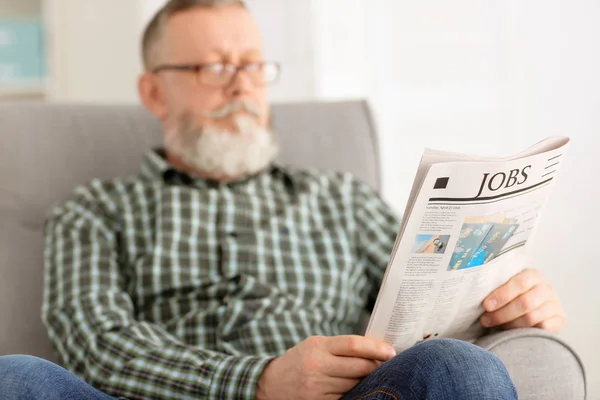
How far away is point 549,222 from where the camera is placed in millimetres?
1807

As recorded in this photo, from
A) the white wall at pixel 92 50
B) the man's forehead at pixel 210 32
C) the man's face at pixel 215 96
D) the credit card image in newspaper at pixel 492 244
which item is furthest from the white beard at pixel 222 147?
the white wall at pixel 92 50

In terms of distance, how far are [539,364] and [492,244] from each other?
0.18m

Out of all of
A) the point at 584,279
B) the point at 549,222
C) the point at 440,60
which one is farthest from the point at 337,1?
the point at 584,279

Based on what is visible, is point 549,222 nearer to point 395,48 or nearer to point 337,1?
point 395,48

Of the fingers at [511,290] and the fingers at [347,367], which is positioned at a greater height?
the fingers at [511,290]

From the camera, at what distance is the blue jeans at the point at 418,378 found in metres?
0.77

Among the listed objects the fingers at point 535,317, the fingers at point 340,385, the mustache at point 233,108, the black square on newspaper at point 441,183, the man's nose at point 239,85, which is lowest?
the fingers at point 340,385

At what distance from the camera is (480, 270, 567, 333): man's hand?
1.03m

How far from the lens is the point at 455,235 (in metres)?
0.90

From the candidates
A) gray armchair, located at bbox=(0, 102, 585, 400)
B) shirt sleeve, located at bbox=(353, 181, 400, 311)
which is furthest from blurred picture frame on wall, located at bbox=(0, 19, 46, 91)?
shirt sleeve, located at bbox=(353, 181, 400, 311)

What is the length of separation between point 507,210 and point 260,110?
1.99ft

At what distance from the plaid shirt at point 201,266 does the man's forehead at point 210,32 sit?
22 cm

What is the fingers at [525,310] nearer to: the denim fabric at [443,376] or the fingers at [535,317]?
the fingers at [535,317]

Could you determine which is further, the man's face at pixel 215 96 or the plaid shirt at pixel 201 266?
the man's face at pixel 215 96
